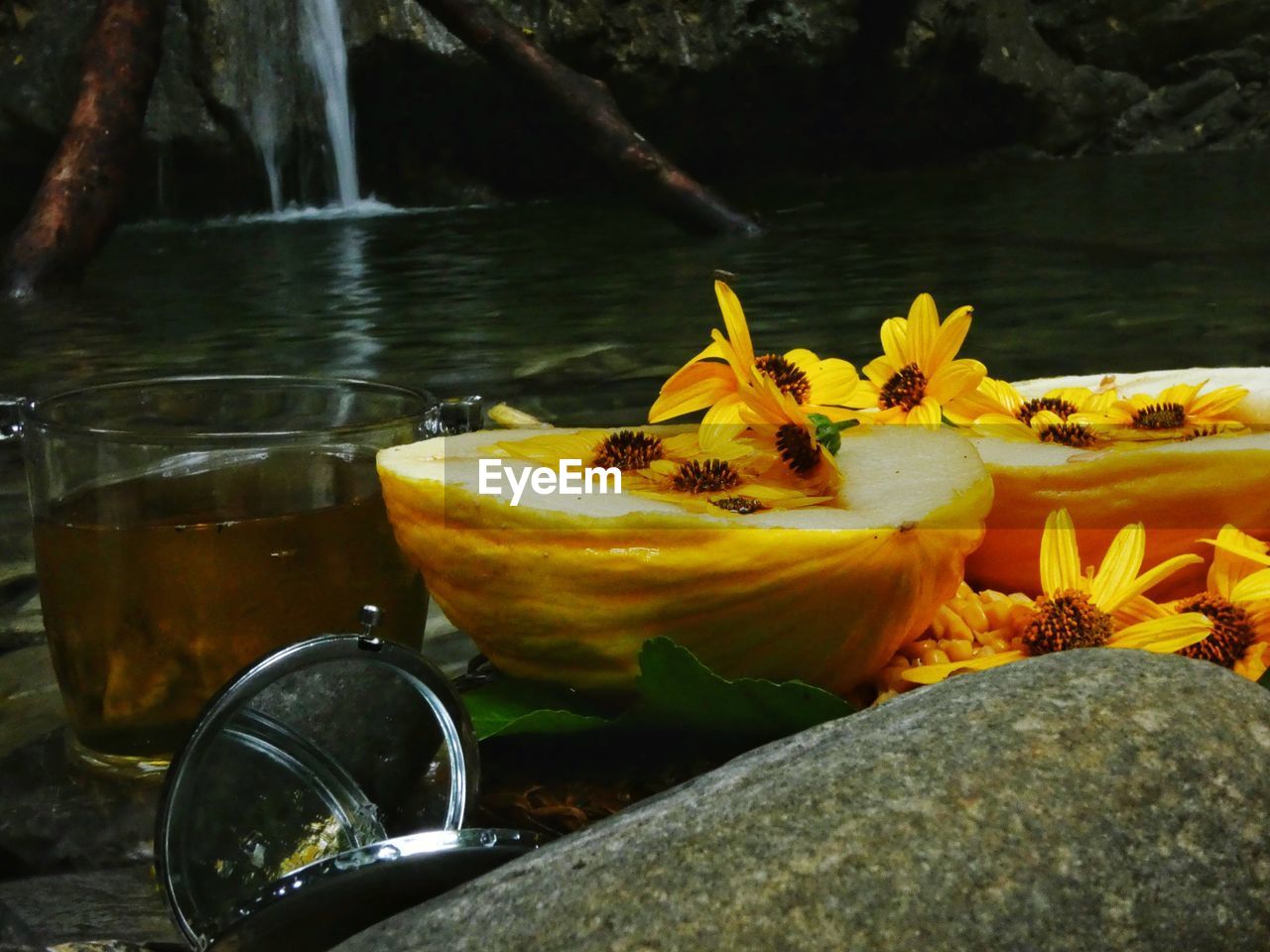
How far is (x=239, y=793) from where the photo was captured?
0.50 meters

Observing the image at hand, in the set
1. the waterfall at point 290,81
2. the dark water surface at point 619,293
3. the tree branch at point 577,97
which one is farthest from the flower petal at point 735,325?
the waterfall at point 290,81

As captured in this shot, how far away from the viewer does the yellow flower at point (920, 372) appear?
0.62 m

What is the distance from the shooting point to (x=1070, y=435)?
0.59m

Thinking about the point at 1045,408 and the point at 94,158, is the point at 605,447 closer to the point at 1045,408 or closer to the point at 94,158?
the point at 1045,408

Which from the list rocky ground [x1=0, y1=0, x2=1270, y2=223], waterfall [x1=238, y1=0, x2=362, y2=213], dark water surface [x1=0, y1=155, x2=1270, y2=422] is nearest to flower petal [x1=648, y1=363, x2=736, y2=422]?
dark water surface [x1=0, y1=155, x2=1270, y2=422]

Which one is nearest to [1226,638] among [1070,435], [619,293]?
[1070,435]

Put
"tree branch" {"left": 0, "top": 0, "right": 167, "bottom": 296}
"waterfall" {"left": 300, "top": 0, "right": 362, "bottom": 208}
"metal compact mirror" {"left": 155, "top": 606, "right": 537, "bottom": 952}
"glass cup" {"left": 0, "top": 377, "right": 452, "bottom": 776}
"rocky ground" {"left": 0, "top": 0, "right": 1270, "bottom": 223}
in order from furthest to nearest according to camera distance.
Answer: "waterfall" {"left": 300, "top": 0, "right": 362, "bottom": 208}
"rocky ground" {"left": 0, "top": 0, "right": 1270, "bottom": 223}
"tree branch" {"left": 0, "top": 0, "right": 167, "bottom": 296}
"glass cup" {"left": 0, "top": 377, "right": 452, "bottom": 776}
"metal compact mirror" {"left": 155, "top": 606, "right": 537, "bottom": 952}

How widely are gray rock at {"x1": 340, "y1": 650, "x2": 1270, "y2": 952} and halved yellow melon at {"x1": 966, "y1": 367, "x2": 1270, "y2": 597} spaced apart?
0.48 ft

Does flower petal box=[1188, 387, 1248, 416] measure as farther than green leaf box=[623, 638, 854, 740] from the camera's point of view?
Yes

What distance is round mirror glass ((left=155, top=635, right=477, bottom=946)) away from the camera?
1.57 ft

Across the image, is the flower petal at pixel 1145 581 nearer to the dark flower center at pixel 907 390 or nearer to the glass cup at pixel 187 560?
the dark flower center at pixel 907 390

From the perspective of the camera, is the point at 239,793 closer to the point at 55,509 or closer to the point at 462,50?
the point at 55,509

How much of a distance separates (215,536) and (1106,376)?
1.32ft

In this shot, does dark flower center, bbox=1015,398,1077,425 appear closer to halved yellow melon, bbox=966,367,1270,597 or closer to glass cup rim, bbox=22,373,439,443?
halved yellow melon, bbox=966,367,1270,597
